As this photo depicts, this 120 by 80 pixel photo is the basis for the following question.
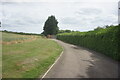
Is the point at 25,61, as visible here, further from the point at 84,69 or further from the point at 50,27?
Answer: the point at 50,27

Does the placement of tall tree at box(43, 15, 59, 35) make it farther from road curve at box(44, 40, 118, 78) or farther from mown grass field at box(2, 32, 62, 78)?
road curve at box(44, 40, 118, 78)

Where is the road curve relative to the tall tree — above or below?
below

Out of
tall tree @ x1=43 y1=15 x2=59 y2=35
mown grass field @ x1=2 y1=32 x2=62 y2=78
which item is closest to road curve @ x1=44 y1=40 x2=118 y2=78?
mown grass field @ x1=2 y1=32 x2=62 y2=78

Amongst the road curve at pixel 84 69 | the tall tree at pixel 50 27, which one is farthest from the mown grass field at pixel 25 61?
the tall tree at pixel 50 27

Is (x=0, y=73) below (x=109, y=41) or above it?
below

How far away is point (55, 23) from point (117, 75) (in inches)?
4381

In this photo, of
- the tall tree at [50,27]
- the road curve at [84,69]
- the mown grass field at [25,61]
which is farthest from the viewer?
the tall tree at [50,27]

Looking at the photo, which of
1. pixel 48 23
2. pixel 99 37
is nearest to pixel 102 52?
pixel 99 37

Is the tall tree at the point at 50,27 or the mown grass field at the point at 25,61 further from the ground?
the tall tree at the point at 50,27

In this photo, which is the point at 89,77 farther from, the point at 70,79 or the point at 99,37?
the point at 99,37

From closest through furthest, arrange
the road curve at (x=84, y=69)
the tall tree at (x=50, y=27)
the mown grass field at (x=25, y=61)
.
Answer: the road curve at (x=84, y=69)
the mown grass field at (x=25, y=61)
the tall tree at (x=50, y=27)

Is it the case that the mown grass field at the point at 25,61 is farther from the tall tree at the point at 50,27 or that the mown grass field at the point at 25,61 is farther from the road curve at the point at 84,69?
the tall tree at the point at 50,27

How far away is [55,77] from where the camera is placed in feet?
32.3

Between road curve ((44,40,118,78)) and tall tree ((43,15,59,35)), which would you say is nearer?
road curve ((44,40,118,78))
